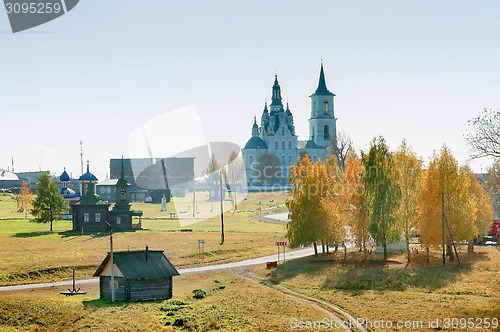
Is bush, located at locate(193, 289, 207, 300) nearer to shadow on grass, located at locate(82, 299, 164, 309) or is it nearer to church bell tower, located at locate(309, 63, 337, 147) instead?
shadow on grass, located at locate(82, 299, 164, 309)

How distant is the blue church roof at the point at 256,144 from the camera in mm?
170375

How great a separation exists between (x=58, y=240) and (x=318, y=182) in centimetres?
3069

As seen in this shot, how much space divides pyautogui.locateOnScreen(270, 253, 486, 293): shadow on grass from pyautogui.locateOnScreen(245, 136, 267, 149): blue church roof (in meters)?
114

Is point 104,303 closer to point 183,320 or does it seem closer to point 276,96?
point 183,320

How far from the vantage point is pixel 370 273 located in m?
48.2

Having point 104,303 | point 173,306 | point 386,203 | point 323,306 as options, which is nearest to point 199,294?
point 173,306

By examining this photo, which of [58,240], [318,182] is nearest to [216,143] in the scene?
[58,240]

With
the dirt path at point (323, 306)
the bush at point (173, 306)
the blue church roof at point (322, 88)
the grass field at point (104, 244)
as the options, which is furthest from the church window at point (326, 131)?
the bush at point (173, 306)

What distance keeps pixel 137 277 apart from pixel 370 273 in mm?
17831

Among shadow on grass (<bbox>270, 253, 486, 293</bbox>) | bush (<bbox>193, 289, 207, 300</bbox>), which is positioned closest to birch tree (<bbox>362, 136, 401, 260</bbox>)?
shadow on grass (<bbox>270, 253, 486, 293</bbox>)

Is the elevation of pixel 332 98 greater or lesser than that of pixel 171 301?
greater

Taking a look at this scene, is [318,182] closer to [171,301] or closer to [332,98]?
[171,301]

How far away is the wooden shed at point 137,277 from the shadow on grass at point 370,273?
9.61 meters

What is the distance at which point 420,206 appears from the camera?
5375 cm
